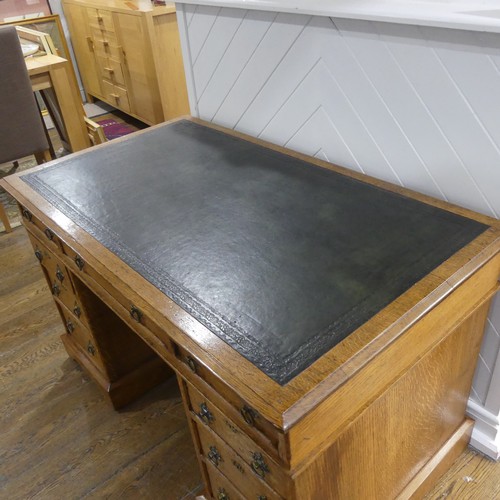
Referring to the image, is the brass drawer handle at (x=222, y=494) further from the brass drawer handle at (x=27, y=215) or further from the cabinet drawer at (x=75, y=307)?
the brass drawer handle at (x=27, y=215)

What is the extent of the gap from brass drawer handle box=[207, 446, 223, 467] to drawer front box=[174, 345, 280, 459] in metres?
0.21

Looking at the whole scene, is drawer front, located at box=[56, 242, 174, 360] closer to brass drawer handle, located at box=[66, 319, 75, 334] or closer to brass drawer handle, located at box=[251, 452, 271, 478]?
brass drawer handle, located at box=[251, 452, 271, 478]

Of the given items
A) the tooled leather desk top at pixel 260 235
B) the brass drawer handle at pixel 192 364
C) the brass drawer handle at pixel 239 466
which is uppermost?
the tooled leather desk top at pixel 260 235

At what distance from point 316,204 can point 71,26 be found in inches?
144

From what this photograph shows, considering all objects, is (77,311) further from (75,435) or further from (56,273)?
(75,435)

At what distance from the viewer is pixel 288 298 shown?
80cm

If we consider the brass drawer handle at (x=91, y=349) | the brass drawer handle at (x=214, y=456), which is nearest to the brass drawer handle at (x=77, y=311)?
the brass drawer handle at (x=91, y=349)

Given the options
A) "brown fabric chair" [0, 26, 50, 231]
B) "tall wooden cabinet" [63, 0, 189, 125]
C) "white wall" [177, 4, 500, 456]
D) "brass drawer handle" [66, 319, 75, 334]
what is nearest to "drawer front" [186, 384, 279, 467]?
"white wall" [177, 4, 500, 456]

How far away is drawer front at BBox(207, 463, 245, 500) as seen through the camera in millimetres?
986

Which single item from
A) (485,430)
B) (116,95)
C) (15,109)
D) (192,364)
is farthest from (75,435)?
(116,95)

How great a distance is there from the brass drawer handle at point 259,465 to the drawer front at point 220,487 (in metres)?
0.19

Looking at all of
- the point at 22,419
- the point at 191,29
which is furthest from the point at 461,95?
the point at 22,419

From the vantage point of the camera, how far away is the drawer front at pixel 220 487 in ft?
3.24

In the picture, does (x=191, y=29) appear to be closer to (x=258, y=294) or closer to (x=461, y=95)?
(x=461, y=95)
